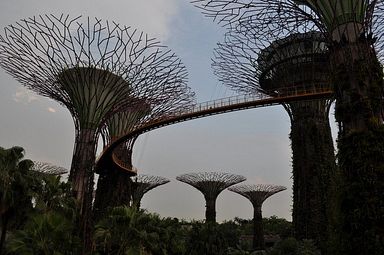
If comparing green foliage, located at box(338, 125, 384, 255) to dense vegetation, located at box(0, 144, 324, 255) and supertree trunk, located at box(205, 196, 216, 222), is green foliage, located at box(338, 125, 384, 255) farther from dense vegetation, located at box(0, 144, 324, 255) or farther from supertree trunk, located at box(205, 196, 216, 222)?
supertree trunk, located at box(205, 196, 216, 222)

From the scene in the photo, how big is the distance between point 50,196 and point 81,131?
5.39 m

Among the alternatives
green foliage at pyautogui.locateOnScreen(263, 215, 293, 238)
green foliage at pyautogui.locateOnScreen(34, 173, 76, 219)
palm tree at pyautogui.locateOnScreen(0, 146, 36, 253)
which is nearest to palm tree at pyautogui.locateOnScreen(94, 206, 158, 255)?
green foliage at pyautogui.locateOnScreen(34, 173, 76, 219)

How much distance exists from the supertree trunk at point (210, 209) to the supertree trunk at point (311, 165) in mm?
18170

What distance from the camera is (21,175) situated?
53.4ft

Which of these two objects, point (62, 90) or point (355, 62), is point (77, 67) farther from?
point (355, 62)

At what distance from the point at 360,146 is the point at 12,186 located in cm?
1289

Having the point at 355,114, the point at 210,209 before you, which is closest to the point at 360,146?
the point at 355,114

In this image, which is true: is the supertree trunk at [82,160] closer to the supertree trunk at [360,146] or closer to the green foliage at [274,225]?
the supertree trunk at [360,146]

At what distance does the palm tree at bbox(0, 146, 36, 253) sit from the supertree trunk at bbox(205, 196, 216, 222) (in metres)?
29.7

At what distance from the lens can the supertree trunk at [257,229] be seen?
41.0 m

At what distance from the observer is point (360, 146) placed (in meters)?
9.04

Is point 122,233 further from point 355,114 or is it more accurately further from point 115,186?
point 115,186

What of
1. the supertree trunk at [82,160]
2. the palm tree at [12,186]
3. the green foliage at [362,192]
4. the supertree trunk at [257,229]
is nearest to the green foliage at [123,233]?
the palm tree at [12,186]

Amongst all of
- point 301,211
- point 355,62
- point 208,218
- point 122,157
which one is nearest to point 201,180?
point 208,218
